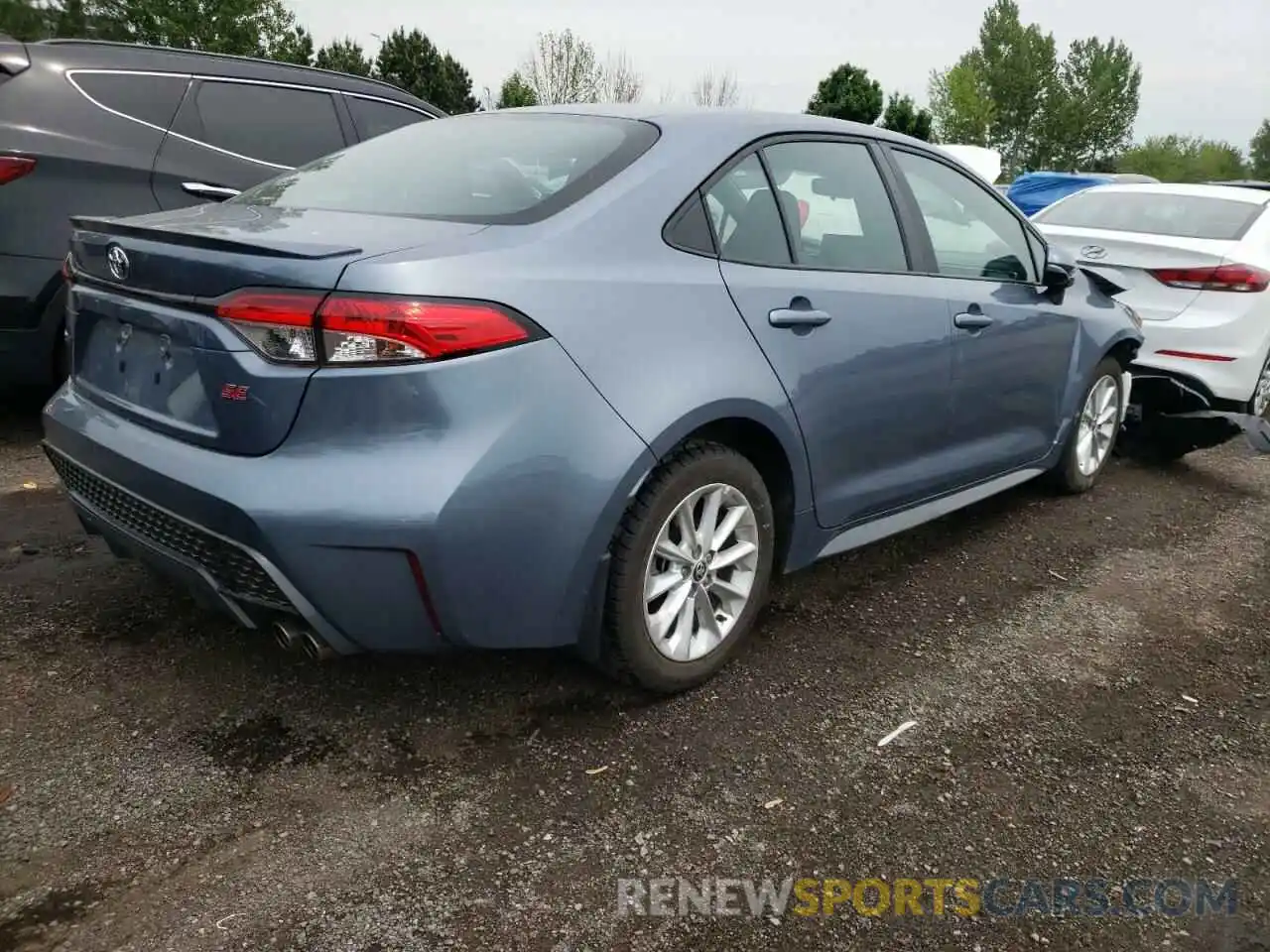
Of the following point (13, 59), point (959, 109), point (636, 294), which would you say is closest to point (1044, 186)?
point (13, 59)

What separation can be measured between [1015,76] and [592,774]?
8075 cm

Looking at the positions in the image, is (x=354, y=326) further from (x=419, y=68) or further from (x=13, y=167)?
(x=419, y=68)

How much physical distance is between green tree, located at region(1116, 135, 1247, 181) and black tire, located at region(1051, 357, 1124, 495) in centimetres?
7756

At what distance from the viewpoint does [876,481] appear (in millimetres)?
3268

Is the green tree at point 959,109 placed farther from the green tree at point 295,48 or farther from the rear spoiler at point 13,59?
the rear spoiler at point 13,59

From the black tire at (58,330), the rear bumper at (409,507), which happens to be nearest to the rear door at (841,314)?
the rear bumper at (409,507)

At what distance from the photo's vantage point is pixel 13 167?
422cm

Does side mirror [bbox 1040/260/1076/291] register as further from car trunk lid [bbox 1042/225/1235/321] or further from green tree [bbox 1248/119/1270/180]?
green tree [bbox 1248/119/1270/180]

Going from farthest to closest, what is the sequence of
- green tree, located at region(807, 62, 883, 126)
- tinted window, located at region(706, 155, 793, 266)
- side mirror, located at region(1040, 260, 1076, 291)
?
green tree, located at region(807, 62, 883, 126), side mirror, located at region(1040, 260, 1076, 291), tinted window, located at region(706, 155, 793, 266)

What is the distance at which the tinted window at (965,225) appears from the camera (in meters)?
3.56

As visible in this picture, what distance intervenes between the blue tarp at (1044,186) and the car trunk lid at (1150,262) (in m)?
11.2

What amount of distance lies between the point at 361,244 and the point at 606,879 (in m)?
1.45

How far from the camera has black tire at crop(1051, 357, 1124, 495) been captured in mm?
4516

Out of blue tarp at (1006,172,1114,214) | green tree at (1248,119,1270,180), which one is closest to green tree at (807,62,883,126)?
blue tarp at (1006,172,1114,214)
